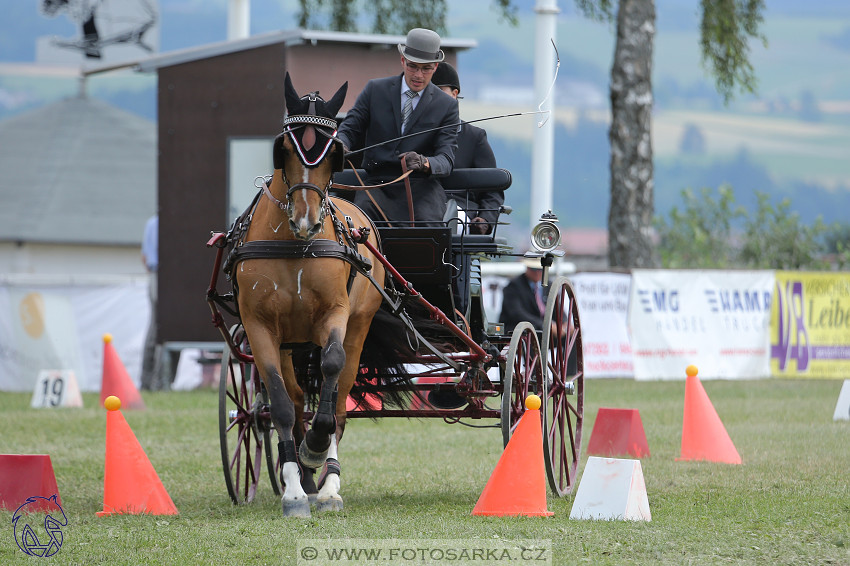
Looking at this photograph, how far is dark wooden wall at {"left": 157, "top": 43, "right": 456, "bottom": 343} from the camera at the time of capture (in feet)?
50.1

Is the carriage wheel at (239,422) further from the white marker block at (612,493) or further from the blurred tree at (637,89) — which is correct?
the blurred tree at (637,89)

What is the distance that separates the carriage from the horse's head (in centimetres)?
42

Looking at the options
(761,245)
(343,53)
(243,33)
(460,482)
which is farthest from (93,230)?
(460,482)

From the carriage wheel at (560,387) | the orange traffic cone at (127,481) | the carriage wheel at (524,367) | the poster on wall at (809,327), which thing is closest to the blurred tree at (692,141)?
the poster on wall at (809,327)

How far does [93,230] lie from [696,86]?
124 metres

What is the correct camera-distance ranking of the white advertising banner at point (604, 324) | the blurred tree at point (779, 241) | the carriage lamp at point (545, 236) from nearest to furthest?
the carriage lamp at point (545, 236) < the white advertising banner at point (604, 324) < the blurred tree at point (779, 241)

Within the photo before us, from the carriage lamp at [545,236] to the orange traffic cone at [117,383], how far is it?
698 centimetres

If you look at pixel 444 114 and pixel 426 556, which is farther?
pixel 444 114

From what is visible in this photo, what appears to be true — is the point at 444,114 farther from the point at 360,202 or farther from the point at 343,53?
the point at 343,53

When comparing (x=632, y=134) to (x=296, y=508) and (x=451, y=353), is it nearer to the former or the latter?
(x=451, y=353)

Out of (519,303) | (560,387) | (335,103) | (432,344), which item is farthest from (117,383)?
(335,103)

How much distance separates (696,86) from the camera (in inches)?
5832

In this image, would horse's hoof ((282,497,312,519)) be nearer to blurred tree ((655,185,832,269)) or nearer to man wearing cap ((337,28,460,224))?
man wearing cap ((337,28,460,224))

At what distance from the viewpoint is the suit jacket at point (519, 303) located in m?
11.3
